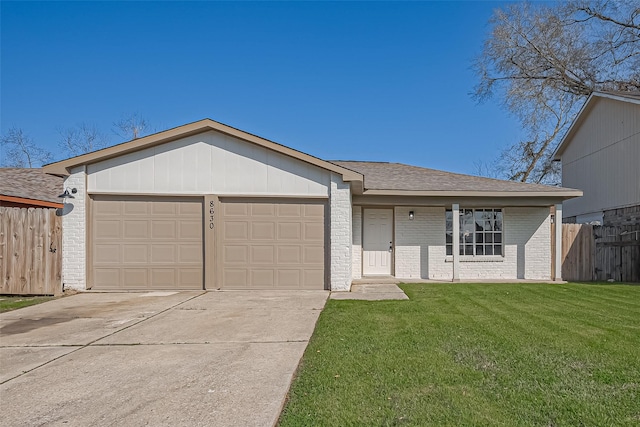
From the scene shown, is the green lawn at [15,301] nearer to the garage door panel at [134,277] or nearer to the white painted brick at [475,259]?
the garage door panel at [134,277]

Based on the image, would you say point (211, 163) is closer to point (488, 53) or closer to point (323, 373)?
point (323, 373)

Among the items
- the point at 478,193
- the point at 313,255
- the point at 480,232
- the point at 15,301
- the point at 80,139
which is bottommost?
the point at 15,301

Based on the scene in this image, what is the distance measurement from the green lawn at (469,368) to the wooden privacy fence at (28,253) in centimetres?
632

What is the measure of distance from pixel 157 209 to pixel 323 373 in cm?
691

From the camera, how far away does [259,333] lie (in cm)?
522

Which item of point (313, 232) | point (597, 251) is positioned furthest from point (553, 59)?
point (313, 232)

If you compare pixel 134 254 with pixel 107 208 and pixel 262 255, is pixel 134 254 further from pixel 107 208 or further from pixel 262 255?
pixel 262 255

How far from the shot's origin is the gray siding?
1223cm

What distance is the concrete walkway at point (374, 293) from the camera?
7.95 meters

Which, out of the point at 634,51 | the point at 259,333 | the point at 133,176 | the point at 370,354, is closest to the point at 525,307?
the point at 370,354

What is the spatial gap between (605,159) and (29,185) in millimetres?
20465

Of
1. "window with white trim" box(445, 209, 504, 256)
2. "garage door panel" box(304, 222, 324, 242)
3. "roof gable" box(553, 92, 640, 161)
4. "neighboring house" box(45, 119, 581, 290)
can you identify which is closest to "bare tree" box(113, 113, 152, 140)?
"neighboring house" box(45, 119, 581, 290)

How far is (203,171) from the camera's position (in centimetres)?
907

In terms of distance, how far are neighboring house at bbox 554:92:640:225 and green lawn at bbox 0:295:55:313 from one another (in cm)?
1584
